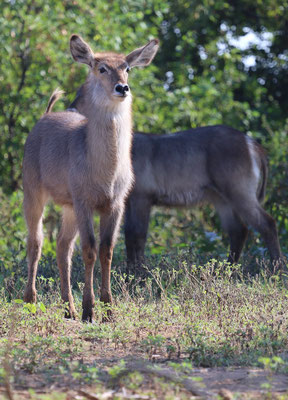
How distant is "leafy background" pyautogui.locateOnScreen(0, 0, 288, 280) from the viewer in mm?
8734

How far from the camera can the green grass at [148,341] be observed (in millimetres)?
→ 3363

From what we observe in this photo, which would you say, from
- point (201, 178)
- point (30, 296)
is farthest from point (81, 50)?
point (201, 178)

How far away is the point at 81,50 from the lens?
589 cm

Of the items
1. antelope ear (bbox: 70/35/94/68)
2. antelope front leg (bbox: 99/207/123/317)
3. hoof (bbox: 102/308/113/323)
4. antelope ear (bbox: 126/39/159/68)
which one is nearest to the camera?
hoof (bbox: 102/308/113/323)

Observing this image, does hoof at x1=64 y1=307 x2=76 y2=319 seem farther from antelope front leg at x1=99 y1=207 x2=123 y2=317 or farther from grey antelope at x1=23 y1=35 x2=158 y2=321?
antelope front leg at x1=99 y1=207 x2=123 y2=317

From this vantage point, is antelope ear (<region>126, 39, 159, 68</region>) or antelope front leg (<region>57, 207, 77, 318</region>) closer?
antelope front leg (<region>57, 207, 77, 318</region>)

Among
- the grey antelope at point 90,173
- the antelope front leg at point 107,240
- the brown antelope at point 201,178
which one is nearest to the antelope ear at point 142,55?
the grey antelope at point 90,173

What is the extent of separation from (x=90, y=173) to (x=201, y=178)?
2.80m

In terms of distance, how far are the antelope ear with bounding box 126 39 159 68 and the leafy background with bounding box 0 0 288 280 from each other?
221cm

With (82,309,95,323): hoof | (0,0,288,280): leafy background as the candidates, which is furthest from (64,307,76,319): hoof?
(0,0,288,280): leafy background

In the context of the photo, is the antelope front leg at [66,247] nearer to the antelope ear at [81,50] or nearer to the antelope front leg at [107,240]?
the antelope front leg at [107,240]

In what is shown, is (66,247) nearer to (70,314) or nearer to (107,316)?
(70,314)

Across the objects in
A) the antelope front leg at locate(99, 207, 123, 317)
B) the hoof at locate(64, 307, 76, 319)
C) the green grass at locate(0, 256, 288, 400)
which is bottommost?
the hoof at locate(64, 307, 76, 319)

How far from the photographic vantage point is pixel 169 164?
8.06m
